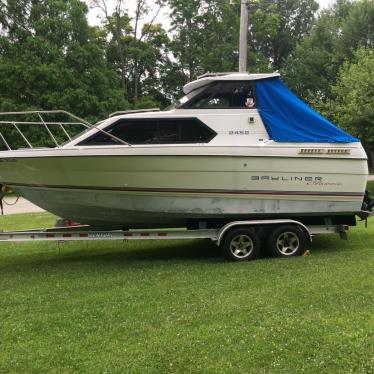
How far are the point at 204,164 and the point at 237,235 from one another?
3.96 feet

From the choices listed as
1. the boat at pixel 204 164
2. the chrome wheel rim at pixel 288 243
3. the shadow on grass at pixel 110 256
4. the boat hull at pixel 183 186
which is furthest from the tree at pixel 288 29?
the chrome wheel rim at pixel 288 243

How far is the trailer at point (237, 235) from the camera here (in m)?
6.98

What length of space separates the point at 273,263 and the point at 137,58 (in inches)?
1234

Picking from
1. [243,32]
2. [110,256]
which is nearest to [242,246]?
[110,256]

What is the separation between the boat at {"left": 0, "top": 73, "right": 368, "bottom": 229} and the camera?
674cm

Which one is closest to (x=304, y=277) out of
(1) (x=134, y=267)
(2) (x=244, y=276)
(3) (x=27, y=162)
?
(2) (x=244, y=276)

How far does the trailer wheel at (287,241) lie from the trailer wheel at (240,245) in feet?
0.83

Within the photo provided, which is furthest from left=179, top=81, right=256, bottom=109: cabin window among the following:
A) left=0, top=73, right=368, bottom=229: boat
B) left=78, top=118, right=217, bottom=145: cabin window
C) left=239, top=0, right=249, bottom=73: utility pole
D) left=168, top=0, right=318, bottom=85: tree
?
left=168, top=0, right=318, bottom=85: tree

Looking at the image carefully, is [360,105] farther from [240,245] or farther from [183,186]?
[183,186]

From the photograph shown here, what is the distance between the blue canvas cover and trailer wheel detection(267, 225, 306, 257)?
54.6 inches

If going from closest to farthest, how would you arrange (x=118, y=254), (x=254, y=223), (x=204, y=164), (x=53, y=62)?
1. (x=204, y=164)
2. (x=254, y=223)
3. (x=118, y=254)
4. (x=53, y=62)

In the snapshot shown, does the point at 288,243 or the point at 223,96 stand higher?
the point at 223,96

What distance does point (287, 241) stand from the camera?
7.37 metres

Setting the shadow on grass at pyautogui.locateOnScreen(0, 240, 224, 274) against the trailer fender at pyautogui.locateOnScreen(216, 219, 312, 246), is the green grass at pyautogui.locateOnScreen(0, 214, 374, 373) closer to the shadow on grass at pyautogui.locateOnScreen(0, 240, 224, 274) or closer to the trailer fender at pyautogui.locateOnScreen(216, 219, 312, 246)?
the shadow on grass at pyautogui.locateOnScreen(0, 240, 224, 274)
